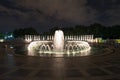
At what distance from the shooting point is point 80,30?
3366 inches

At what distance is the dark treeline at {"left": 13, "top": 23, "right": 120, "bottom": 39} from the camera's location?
71906 millimetres

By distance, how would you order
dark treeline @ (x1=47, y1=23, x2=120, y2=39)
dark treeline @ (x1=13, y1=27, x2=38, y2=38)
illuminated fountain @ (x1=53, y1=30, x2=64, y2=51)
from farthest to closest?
dark treeline @ (x1=13, y1=27, x2=38, y2=38) < dark treeline @ (x1=47, y1=23, x2=120, y2=39) < illuminated fountain @ (x1=53, y1=30, x2=64, y2=51)

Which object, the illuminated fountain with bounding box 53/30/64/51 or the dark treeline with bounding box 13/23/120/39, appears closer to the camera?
the illuminated fountain with bounding box 53/30/64/51

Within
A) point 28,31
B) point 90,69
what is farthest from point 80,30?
point 90,69

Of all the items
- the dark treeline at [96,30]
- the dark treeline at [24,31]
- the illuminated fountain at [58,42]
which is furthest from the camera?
the dark treeline at [24,31]

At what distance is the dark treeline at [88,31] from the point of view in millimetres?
71906

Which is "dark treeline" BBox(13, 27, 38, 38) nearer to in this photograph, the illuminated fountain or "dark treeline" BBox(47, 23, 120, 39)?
"dark treeline" BBox(47, 23, 120, 39)

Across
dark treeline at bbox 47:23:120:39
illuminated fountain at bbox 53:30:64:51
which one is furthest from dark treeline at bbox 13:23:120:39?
illuminated fountain at bbox 53:30:64:51

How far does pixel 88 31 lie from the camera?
270 feet

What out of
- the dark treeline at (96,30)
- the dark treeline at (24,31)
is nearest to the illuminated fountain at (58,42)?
the dark treeline at (96,30)

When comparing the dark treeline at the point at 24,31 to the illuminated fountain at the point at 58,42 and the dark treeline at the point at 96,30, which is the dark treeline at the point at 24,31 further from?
the illuminated fountain at the point at 58,42

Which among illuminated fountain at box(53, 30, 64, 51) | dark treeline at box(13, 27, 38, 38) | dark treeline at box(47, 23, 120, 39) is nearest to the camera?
illuminated fountain at box(53, 30, 64, 51)

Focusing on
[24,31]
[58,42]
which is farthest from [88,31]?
[58,42]

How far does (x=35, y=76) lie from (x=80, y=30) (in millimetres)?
71737
